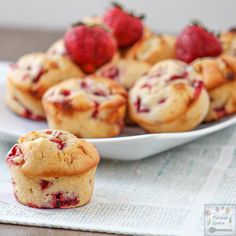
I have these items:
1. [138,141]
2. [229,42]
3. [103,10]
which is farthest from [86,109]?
[103,10]

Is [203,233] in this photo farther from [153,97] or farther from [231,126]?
[231,126]

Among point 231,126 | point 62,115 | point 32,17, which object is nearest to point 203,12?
point 32,17

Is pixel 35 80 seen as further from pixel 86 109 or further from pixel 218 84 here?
pixel 218 84

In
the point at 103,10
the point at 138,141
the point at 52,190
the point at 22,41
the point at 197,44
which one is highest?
the point at 103,10

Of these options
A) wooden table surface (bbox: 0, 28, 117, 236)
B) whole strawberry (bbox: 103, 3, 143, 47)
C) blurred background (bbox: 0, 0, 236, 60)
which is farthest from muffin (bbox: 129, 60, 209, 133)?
blurred background (bbox: 0, 0, 236, 60)

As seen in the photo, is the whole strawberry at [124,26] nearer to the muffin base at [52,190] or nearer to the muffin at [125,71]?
the muffin at [125,71]

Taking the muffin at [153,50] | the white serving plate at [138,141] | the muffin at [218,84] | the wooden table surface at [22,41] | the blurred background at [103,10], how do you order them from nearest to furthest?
the white serving plate at [138,141]
the muffin at [218,84]
the muffin at [153,50]
the wooden table surface at [22,41]
the blurred background at [103,10]

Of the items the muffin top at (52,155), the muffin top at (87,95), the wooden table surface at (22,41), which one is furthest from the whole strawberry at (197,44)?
the wooden table surface at (22,41)
